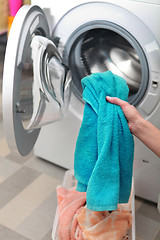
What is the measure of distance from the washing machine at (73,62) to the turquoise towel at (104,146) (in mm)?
186

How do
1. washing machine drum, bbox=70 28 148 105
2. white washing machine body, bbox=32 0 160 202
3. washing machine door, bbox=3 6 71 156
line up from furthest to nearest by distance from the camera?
1. washing machine drum, bbox=70 28 148 105
2. white washing machine body, bbox=32 0 160 202
3. washing machine door, bbox=3 6 71 156

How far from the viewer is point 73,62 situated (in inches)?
54.8

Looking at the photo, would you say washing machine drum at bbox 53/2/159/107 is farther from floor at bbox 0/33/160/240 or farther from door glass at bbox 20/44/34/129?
floor at bbox 0/33/160/240

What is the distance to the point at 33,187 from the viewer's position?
1537 millimetres

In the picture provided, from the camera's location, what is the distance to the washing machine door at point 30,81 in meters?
1.01

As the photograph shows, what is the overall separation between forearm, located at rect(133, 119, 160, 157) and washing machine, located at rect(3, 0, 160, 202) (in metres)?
0.26

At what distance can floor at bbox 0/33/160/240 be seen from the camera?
1.34 m

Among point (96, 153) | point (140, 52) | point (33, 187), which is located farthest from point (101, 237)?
point (140, 52)

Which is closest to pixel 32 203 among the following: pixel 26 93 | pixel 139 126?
pixel 26 93

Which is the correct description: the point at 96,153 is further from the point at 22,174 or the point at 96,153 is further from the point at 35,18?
the point at 22,174

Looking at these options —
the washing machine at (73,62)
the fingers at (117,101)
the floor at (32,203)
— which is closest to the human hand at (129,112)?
the fingers at (117,101)

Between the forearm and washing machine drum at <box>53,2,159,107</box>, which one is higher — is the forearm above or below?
below

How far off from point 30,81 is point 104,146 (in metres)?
0.34

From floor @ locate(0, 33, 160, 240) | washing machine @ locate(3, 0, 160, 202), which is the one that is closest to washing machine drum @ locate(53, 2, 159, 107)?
washing machine @ locate(3, 0, 160, 202)
